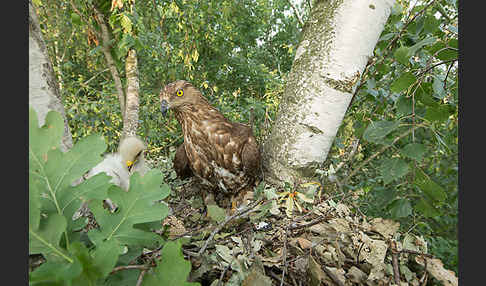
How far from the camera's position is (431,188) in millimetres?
813

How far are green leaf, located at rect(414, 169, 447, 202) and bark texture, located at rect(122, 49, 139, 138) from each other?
173 cm

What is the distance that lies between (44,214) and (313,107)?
0.99 m

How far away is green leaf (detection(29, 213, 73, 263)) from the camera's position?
341 mm

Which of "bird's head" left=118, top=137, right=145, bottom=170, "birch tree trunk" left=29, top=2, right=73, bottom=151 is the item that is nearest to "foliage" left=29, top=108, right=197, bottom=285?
"birch tree trunk" left=29, top=2, right=73, bottom=151

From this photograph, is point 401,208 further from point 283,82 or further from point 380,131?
point 283,82

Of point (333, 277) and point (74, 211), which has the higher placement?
point (74, 211)

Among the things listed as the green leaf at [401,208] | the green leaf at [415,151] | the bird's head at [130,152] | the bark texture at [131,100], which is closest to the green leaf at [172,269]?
the green leaf at [415,151]

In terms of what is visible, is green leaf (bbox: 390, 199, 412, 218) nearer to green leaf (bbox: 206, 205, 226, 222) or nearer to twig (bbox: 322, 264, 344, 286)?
twig (bbox: 322, 264, 344, 286)

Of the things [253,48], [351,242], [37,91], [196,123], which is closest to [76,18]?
[196,123]

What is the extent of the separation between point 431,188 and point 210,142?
105cm

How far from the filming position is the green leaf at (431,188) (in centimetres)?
80

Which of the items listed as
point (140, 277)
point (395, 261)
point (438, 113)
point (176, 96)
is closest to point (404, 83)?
Result: point (438, 113)

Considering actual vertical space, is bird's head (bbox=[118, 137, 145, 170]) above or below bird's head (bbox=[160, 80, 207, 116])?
below

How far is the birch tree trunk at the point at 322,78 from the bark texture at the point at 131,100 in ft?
3.94
